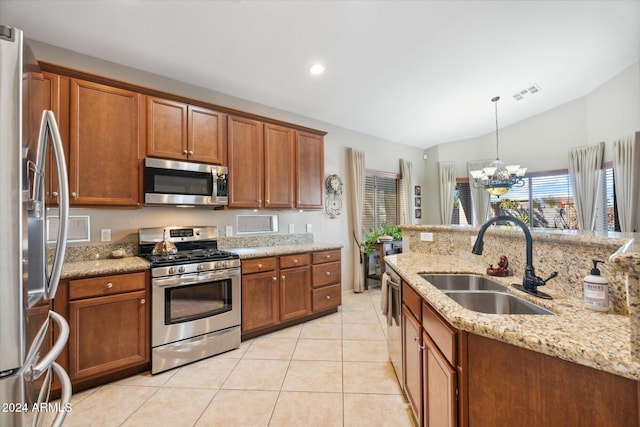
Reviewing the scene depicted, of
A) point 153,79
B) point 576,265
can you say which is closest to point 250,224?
point 153,79

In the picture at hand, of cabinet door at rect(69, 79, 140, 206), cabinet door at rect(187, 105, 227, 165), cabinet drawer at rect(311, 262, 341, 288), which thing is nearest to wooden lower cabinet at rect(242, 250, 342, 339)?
cabinet drawer at rect(311, 262, 341, 288)

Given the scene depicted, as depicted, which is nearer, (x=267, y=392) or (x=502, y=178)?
(x=267, y=392)

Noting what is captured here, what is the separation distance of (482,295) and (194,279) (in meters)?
2.24

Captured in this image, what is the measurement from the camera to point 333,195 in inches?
172

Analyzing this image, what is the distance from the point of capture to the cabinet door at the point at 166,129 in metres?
2.46

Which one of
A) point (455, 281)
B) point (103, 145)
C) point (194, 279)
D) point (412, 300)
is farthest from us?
point (194, 279)

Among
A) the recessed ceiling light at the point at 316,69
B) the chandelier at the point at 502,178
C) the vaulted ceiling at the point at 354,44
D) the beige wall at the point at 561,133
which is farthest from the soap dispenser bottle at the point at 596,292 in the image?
the beige wall at the point at 561,133

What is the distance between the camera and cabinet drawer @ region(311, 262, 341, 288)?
3.26 meters

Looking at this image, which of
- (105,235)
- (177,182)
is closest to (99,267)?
(105,235)

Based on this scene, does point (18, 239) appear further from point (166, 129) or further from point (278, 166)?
point (278, 166)

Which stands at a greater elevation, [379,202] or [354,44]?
[354,44]

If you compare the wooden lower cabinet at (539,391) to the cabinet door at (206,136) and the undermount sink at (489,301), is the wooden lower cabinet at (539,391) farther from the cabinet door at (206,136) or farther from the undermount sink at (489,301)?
the cabinet door at (206,136)

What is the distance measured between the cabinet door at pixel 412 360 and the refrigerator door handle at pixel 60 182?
5.43ft

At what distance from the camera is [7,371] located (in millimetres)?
703
